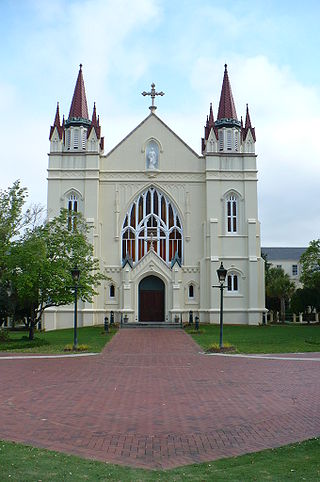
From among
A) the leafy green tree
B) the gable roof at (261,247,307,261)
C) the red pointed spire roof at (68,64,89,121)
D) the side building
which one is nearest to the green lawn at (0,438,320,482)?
the red pointed spire roof at (68,64,89,121)

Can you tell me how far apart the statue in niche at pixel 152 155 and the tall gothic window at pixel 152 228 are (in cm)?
212

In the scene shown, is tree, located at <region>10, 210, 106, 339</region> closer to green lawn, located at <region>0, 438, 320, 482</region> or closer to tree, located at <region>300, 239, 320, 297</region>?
green lawn, located at <region>0, 438, 320, 482</region>

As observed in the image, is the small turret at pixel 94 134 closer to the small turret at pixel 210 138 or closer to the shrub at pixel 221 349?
the small turret at pixel 210 138

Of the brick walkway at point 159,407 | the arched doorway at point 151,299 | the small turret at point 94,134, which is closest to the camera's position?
the brick walkway at point 159,407

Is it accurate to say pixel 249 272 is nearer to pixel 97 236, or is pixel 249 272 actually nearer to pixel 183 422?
pixel 97 236

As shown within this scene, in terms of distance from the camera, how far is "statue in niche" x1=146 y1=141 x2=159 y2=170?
47.3 meters

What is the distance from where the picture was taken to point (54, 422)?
400 inches

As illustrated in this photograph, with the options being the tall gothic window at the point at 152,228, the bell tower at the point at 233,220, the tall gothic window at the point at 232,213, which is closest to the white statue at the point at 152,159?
the tall gothic window at the point at 152,228

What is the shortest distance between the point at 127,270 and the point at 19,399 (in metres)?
32.8

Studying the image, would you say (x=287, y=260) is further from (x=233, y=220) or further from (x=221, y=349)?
(x=221, y=349)

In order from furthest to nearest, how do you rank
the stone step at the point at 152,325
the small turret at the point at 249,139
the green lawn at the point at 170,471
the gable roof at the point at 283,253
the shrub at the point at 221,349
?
the gable roof at the point at 283,253
the small turret at the point at 249,139
the stone step at the point at 152,325
the shrub at the point at 221,349
the green lawn at the point at 170,471

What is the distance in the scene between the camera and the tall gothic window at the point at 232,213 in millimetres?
46719

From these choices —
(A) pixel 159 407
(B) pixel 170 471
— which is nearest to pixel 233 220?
(A) pixel 159 407

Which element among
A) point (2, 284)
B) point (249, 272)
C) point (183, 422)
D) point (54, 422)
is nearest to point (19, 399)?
point (54, 422)
